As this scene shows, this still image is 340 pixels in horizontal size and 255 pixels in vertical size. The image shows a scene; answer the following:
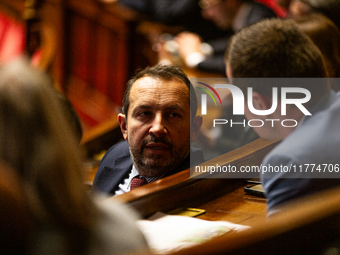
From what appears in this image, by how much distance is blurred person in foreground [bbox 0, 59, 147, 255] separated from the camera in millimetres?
642

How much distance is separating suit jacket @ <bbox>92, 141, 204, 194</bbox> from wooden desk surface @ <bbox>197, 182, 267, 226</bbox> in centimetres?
21

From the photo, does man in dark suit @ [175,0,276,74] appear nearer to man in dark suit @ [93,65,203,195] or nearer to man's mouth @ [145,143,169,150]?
man in dark suit @ [93,65,203,195]

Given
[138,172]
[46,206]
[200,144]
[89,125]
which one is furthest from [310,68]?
[89,125]

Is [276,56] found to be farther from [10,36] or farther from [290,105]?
[10,36]

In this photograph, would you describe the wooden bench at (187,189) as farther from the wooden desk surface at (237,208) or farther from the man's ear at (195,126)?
the man's ear at (195,126)

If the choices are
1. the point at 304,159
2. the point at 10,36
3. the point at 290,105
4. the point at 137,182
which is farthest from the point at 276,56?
the point at 10,36

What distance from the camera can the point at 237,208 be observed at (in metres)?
1.38

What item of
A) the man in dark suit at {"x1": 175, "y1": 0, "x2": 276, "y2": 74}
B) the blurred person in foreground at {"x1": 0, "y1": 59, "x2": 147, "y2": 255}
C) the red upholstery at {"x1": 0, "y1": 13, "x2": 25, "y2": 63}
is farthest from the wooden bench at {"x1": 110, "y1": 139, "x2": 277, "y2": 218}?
the red upholstery at {"x1": 0, "y1": 13, "x2": 25, "y2": 63}

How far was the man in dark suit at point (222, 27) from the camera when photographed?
10.9 feet

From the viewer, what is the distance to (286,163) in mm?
1042

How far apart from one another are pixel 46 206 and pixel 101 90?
392 centimetres

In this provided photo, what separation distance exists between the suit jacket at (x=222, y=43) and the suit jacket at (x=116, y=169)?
1.54 m

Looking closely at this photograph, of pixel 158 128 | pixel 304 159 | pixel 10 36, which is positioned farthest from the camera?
pixel 10 36

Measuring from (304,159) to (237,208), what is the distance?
15.6 inches
